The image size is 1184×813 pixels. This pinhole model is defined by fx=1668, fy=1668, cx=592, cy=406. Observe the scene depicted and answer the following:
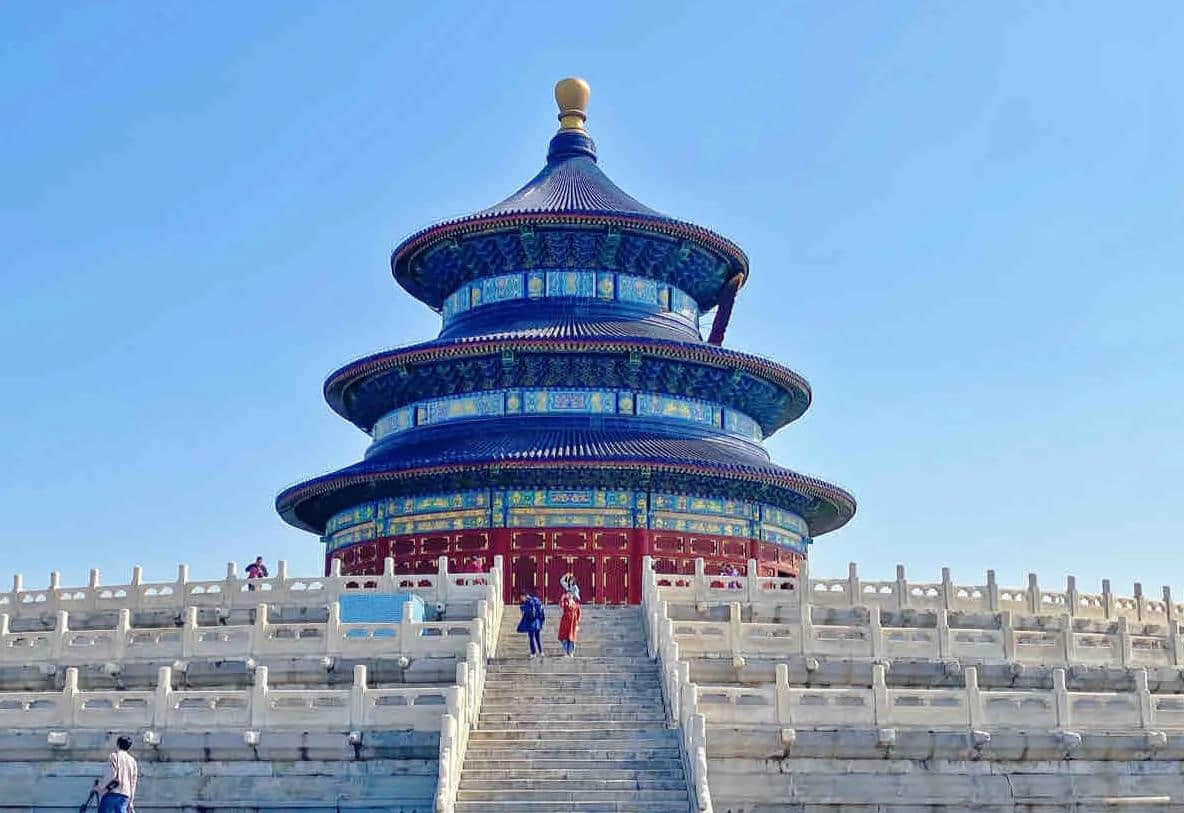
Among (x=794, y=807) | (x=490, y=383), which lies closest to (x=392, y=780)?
(x=794, y=807)

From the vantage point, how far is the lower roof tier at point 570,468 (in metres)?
44.1

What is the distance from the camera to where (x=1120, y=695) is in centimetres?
2450

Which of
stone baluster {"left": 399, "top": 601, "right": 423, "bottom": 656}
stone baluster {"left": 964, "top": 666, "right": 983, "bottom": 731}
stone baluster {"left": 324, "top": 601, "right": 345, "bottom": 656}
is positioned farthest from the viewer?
stone baluster {"left": 324, "top": 601, "right": 345, "bottom": 656}

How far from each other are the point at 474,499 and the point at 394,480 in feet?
7.64

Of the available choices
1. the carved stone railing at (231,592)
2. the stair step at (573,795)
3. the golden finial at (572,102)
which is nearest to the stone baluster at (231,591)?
the carved stone railing at (231,592)

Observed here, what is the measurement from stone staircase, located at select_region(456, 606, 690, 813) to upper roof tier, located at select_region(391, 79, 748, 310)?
23.8 metres

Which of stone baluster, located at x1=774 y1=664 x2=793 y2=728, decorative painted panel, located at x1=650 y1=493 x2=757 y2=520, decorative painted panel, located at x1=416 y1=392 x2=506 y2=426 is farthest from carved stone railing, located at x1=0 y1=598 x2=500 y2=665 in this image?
decorative painted panel, located at x1=416 y1=392 x2=506 y2=426

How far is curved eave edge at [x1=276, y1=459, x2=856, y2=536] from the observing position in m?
43.8

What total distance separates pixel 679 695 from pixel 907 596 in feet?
35.8

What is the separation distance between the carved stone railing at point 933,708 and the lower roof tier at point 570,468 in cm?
2057

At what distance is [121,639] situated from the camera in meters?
27.8

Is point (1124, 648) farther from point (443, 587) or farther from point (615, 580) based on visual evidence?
point (615, 580)

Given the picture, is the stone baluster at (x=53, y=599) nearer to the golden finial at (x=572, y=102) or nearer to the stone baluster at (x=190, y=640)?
the stone baluster at (x=190, y=640)

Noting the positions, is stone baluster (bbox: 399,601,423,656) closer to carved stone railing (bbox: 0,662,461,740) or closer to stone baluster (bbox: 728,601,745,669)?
carved stone railing (bbox: 0,662,461,740)
